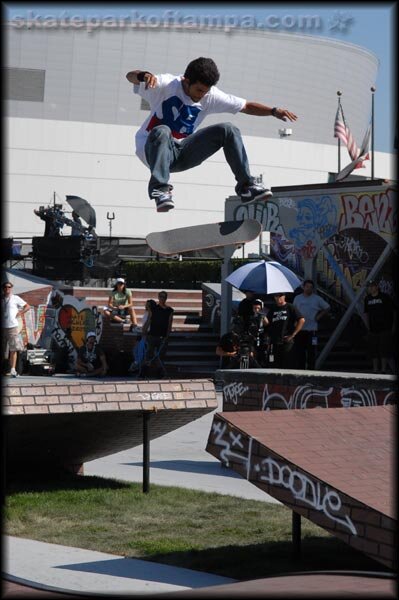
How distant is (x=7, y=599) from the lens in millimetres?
4148

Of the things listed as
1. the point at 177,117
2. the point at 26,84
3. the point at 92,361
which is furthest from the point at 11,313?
the point at 26,84

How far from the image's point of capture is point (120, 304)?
20.7 metres

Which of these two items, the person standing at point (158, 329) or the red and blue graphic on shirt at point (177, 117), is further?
the person standing at point (158, 329)

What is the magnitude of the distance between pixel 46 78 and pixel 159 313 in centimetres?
3523

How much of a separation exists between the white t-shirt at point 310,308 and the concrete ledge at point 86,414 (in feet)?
25.3

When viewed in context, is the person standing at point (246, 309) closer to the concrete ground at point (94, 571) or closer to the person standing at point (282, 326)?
the person standing at point (282, 326)

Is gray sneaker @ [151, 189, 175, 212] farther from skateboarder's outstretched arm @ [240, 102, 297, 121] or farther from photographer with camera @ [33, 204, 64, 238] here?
photographer with camera @ [33, 204, 64, 238]

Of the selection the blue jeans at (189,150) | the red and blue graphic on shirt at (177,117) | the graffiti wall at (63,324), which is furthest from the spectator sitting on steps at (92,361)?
the red and blue graphic on shirt at (177,117)

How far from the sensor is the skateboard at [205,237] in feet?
25.5

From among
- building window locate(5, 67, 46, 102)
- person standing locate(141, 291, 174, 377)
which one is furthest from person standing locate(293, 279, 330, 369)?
building window locate(5, 67, 46, 102)

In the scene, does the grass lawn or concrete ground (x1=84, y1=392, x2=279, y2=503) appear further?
concrete ground (x1=84, y1=392, x2=279, y2=503)

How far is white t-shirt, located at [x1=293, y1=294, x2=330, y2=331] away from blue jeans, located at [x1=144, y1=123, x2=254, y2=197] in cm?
932

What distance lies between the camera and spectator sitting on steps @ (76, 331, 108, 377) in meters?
21.9

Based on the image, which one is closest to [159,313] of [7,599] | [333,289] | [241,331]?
[241,331]
